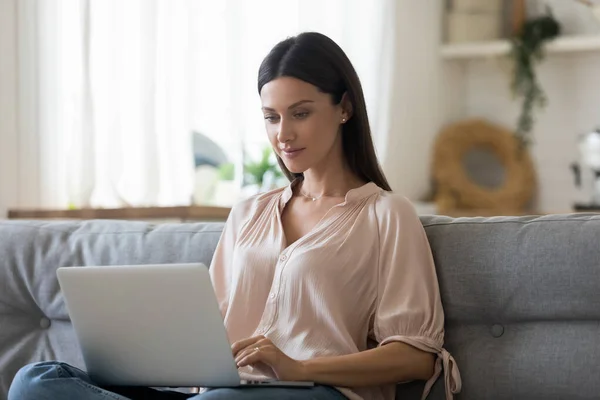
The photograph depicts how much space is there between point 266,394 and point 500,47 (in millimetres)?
3706

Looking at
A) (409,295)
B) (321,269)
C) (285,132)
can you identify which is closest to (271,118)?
(285,132)

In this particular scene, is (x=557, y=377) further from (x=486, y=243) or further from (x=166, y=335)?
(x=166, y=335)

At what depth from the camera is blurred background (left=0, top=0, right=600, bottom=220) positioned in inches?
133

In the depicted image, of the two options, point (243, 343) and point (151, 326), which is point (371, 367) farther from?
point (151, 326)

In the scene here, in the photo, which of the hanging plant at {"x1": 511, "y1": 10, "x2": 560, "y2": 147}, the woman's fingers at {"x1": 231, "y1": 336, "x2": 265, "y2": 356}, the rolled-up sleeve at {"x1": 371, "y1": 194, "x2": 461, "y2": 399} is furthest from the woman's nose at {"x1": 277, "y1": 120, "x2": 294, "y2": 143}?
the hanging plant at {"x1": 511, "y1": 10, "x2": 560, "y2": 147}

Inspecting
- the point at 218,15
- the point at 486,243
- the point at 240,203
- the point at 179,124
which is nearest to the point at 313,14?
the point at 218,15

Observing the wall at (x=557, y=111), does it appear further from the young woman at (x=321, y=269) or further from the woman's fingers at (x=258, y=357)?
the woman's fingers at (x=258, y=357)

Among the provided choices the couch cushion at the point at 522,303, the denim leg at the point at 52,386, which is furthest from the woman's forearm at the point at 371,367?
the denim leg at the point at 52,386

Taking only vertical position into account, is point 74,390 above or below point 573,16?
below

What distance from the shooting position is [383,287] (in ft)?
6.31

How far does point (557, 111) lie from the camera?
5.19 metres

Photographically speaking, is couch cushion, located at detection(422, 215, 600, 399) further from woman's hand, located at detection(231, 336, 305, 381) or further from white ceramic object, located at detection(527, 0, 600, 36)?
white ceramic object, located at detection(527, 0, 600, 36)

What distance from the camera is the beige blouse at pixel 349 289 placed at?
188 centimetres

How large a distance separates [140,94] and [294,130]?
1626mm
